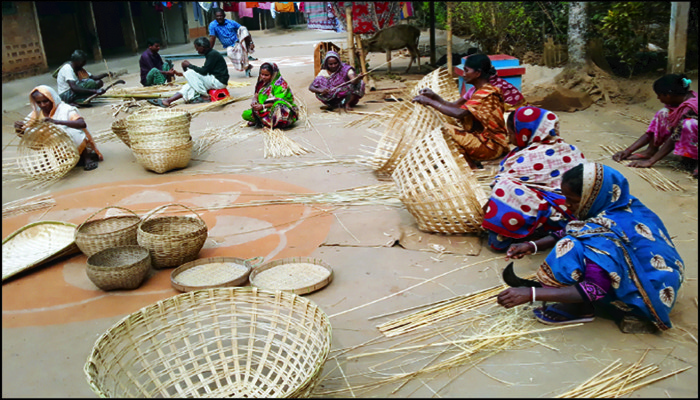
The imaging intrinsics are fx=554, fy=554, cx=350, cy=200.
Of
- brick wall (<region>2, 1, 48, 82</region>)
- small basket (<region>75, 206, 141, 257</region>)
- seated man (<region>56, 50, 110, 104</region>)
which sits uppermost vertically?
brick wall (<region>2, 1, 48, 82</region>)

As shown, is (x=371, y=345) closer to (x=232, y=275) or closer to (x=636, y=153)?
(x=232, y=275)

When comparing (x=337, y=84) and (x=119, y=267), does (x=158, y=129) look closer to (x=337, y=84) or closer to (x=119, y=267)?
(x=119, y=267)

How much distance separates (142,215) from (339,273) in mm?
1690

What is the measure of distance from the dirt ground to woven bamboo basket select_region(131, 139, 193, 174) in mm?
100

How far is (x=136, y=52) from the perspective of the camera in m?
13.8

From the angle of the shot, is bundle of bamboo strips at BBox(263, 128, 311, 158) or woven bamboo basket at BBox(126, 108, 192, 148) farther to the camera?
bundle of bamboo strips at BBox(263, 128, 311, 158)

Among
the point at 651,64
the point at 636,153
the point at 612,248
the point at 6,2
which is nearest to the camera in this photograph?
the point at 612,248

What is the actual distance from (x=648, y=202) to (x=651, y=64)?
456cm

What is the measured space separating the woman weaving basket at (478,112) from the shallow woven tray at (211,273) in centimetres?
174

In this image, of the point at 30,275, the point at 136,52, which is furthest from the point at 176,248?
the point at 136,52

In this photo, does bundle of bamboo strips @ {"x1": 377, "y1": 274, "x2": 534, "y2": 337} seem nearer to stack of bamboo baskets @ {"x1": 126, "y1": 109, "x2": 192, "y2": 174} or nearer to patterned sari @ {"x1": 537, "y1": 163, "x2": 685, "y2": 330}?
patterned sari @ {"x1": 537, "y1": 163, "x2": 685, "y2": 330}


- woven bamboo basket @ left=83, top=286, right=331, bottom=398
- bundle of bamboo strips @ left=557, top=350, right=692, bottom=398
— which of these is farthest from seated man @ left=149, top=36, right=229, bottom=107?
bundle of bamboo strips @ left=557, top=350, right=692, bottom=398

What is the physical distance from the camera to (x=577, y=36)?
24.5ft

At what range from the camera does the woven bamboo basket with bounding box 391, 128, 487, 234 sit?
10.6 feet
